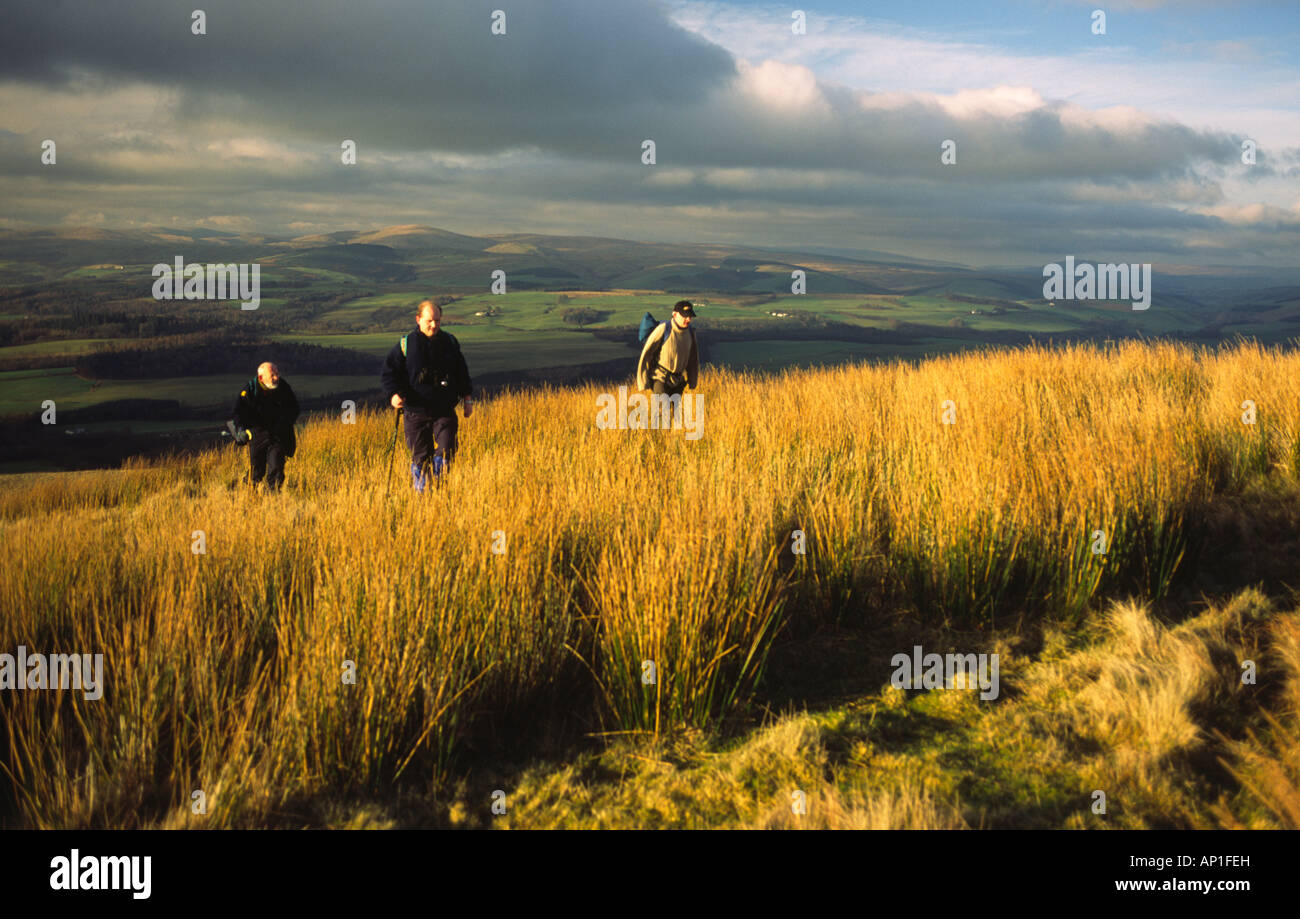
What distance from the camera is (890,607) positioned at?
453 cm

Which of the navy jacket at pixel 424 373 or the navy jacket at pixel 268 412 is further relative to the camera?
the navy jacket at pixel 268 412

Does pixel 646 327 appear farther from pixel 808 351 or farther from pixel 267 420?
pixel 808 351

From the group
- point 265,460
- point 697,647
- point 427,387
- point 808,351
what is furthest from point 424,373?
point 808,351

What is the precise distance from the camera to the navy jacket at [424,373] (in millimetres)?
6977

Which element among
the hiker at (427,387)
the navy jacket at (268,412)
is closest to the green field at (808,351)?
the navy jacket at (268,412)

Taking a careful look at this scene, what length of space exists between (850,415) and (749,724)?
547 cm

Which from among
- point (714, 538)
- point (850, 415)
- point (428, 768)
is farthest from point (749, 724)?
point (850, 415)

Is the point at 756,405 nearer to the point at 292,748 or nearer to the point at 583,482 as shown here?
the point at 583,482

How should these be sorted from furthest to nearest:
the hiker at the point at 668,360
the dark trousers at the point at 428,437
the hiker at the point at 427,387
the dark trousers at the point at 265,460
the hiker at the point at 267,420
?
the dark trousers at the point at 265,460 < the hiker at the point at 267,420 < the hiker at the point at 668,360 < the dark trousers at the point at 428,437 < the hiker at the point at 427,387

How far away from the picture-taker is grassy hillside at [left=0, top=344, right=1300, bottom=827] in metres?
2.98

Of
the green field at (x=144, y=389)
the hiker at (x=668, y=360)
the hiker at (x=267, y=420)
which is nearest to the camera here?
the hiker at (x=668, y=360)

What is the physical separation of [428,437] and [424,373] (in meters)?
0.67

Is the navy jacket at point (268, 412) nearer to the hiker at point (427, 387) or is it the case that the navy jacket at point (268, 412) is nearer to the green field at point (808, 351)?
the hiker at point (427, 387)

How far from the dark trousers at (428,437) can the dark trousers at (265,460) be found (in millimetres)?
2457
